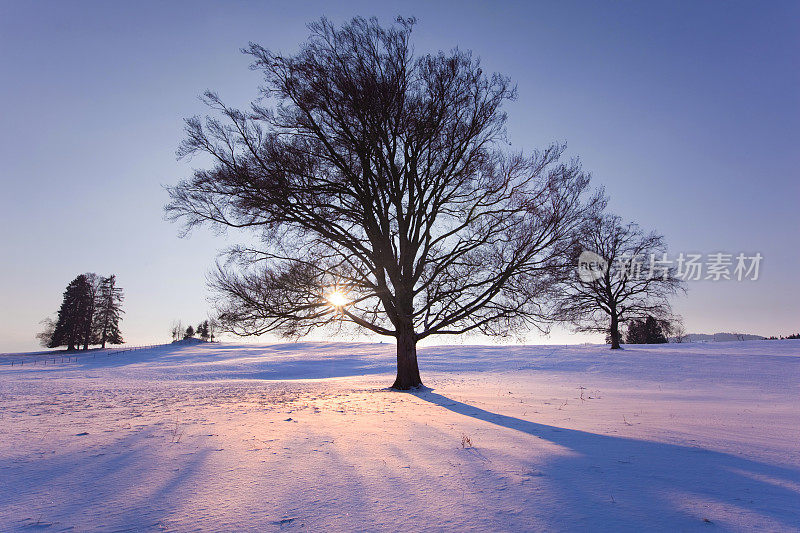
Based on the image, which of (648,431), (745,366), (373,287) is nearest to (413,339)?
(373,287)

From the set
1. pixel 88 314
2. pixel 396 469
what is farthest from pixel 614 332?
pixel 88 314

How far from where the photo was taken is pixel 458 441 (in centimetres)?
546

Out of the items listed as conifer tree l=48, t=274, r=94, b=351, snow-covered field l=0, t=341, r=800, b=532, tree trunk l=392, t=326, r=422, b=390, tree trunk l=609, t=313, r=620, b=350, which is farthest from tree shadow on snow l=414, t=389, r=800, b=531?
conifer tree l=48, t=274, r=94, b=351

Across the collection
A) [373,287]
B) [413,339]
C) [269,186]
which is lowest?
[413,339]

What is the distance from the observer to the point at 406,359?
13812mm

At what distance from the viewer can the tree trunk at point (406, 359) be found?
44.7ft

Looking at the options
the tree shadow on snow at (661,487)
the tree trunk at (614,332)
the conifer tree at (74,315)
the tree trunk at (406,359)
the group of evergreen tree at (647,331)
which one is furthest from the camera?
the conifer tree at (74,315)

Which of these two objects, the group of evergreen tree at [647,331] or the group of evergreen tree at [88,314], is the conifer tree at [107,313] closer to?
the group of evergreen tree at [88,314]

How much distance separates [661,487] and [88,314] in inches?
3004

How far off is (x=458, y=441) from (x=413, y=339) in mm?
8328

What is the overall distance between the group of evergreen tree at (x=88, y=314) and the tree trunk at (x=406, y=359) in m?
66.2

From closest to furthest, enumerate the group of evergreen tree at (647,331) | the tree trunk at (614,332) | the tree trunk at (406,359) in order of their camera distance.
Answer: the tree trunk at (406,359) < the tree trunk at (614,332) < the group of evergreen tree at (647,331)

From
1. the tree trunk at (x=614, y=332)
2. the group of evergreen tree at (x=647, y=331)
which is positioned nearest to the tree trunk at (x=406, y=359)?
the tree trunk at (x=614, y=332)

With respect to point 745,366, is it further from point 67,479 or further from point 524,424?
point 67,479
